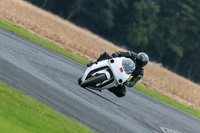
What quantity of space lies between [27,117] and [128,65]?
5.07 meters

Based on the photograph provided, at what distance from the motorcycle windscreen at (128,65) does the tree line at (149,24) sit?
66287mm

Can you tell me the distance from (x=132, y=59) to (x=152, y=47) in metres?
74.6

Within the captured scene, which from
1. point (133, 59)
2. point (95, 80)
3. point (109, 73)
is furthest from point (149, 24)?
point (95, 80)

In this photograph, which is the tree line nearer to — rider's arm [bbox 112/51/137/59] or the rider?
the rider

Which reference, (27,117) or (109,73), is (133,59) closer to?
(109,73)

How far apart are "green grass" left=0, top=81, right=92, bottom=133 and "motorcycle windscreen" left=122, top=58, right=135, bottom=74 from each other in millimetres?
3840

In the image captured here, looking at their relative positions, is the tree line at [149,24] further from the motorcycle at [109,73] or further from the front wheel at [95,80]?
the front wheel at [95,80]

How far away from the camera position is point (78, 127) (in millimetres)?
8172

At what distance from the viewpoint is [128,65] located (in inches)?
473

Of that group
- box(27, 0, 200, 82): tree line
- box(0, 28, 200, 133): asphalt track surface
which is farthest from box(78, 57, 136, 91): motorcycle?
box(27, 0, 200, 82): tree line

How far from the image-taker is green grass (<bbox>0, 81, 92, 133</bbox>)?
22.3 feet

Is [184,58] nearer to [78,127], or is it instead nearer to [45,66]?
[45,66]

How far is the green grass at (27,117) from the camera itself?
6.81 meters

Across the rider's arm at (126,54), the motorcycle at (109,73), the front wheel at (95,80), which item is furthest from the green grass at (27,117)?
the rider's arm at (126,54)
